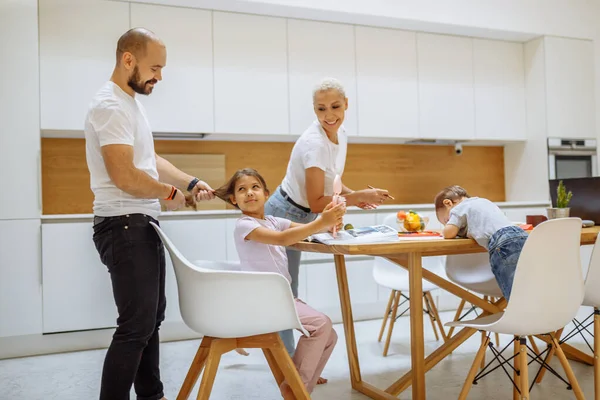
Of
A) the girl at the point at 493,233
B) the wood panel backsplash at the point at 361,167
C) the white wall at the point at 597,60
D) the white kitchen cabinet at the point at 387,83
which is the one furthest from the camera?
the white wall at the point at 597,60

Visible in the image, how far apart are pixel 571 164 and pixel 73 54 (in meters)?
4.20

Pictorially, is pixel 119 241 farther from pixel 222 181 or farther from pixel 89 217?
pixel 222 181

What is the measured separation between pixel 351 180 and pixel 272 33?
Result: 4.69 feet

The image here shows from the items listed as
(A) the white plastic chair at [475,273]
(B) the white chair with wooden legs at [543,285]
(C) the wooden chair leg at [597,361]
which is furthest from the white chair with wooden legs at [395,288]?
(B) the white chair with wooden legs at [543,285]

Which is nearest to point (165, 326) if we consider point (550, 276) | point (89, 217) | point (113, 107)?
point (89, 217)

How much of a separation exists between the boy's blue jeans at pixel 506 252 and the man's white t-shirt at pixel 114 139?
1.22m

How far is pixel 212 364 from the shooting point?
172 centimetres

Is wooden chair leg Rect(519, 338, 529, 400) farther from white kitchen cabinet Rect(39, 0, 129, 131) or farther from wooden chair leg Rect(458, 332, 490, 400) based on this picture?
white kitchen cabinet Rect(39, 0, 129, 131)

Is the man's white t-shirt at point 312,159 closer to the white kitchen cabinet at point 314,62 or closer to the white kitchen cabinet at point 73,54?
the white kitchen cabinet at point 314,62

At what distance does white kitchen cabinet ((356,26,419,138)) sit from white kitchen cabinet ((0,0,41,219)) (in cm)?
239

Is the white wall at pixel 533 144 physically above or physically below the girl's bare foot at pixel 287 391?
above

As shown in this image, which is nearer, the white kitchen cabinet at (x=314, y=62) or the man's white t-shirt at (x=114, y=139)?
the man's white t-shirt at (x=114, y=139)

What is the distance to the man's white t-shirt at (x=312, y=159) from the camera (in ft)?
7.64

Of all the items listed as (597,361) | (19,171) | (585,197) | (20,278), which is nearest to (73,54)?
(19,171)
